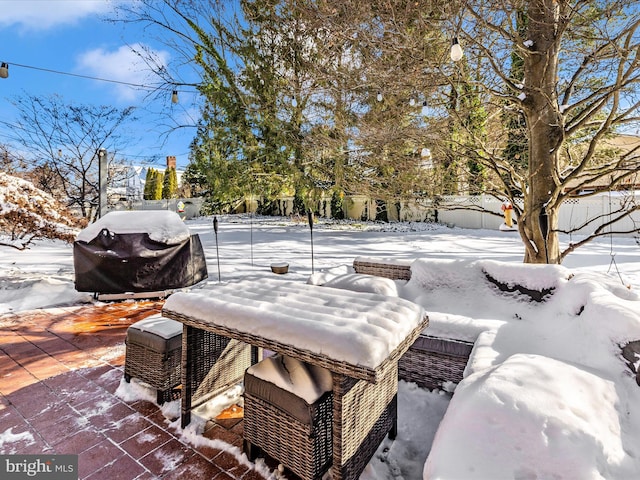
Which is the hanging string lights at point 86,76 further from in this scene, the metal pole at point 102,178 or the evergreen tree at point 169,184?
the evergreen tree at point 169,184

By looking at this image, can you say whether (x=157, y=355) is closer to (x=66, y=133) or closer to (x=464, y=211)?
(x=66, y=133)

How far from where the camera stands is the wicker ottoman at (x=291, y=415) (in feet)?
4.91

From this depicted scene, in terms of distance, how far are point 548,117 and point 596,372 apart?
2.79 metres

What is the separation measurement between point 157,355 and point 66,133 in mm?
10390

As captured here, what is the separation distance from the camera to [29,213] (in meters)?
4.77

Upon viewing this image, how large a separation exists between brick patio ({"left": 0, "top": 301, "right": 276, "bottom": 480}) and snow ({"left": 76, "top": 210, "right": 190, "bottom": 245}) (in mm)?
1678

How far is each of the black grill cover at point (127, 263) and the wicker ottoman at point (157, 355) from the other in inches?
99.4

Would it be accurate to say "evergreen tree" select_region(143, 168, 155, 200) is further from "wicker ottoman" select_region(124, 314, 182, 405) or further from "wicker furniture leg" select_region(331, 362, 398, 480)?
"wicker furniture leg" select_region(331, 362, 398, 480)

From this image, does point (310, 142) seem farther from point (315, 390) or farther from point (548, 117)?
point (315, 390)

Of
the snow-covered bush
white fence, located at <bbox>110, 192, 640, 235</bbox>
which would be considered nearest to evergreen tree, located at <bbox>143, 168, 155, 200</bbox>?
white fence, located at <bbox>110, 192, 640, 235</bbox>

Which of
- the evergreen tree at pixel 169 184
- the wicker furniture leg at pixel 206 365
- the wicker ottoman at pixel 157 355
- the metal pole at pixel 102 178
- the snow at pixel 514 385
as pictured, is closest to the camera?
the snow at pixel 514 385

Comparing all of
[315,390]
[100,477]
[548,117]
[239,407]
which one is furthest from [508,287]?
[100,477]

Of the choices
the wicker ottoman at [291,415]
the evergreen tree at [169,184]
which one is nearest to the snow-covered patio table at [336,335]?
the wicker ottoman at [291,415]

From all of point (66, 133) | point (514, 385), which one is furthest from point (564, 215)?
point (66, 133)
